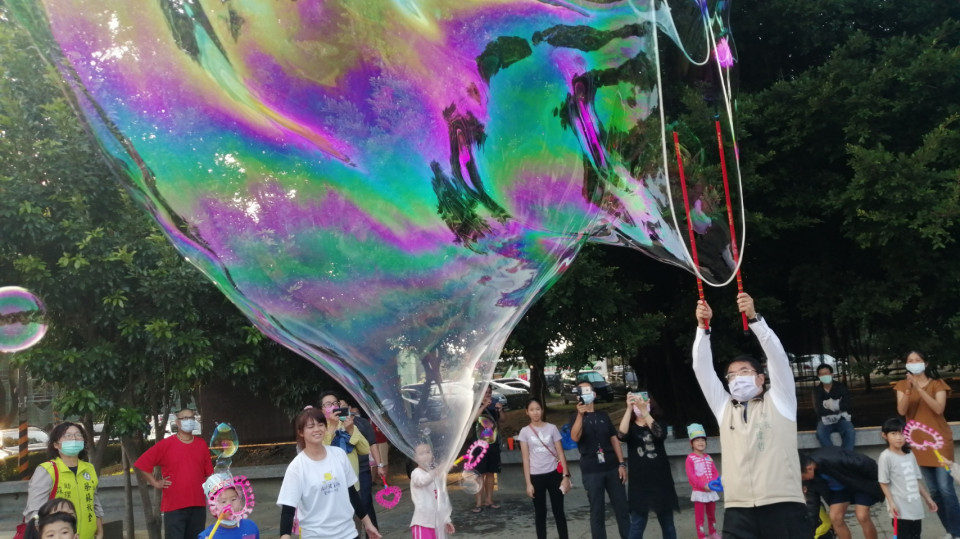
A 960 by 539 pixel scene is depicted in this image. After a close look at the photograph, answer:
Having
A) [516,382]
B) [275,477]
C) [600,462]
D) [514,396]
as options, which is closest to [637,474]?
[600,462]

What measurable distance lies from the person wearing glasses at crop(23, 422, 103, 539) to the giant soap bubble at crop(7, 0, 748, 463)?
2.32 metres

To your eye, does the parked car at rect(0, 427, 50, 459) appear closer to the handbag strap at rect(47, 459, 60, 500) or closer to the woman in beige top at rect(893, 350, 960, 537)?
the handbag strap at rect(47, 459, 60, 500)

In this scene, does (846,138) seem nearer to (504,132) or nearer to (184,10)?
(504,132)

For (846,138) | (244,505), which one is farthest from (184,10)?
(846,138)

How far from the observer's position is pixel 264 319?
14.4 feet

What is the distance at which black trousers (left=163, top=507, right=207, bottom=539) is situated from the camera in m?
6.44

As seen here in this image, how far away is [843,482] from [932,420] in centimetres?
141

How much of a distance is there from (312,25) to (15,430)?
30203mm

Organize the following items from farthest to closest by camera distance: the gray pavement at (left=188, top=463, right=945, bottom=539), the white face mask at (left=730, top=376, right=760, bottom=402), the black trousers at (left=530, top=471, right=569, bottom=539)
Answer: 1. the gray pavement at (left=188, top=463, right=945, bottom=539)
2. the black trousers at (left=530, top=471, right=569, bottom=539)
3. the white face mask at (left=730, top=376, right=760, bottom=402)

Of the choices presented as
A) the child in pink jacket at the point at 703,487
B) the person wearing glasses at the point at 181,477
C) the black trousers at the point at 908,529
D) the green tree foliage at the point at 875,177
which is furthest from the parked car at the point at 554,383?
the black trousers at the point at 908,529

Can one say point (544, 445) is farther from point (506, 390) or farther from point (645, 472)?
point (506, 390)

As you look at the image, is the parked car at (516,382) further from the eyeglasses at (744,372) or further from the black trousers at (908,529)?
the eyeglasses at (744,372)

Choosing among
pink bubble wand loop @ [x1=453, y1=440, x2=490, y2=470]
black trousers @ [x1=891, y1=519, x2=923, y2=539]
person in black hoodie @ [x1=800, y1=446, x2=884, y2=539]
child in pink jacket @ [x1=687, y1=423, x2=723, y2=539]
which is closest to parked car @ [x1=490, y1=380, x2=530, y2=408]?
child in pink jacket @ [x1=687, y1=423, x2=723, y2=539]

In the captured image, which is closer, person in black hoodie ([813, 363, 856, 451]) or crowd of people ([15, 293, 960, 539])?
crowd of people ([15, 293, 960, 539])
